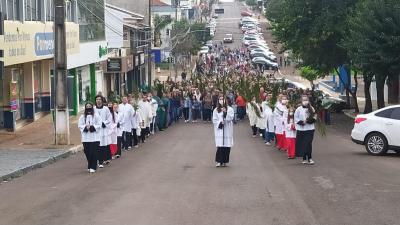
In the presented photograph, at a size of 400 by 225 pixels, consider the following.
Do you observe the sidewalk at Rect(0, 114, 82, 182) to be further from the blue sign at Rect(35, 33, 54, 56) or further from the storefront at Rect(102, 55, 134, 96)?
the storefront at Rect(102, 55, 134, 96)

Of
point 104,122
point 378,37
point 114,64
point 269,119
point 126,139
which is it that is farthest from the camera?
point 114,64

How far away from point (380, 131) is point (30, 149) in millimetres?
10264

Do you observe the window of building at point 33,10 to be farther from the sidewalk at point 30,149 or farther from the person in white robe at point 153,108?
the person in white robe at point 153,108

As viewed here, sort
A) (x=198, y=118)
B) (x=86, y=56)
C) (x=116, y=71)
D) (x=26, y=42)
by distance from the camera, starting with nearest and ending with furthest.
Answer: (x=26, y=42)
(x=198, y=118)
(x=86, y=56)
(x=116, y=71)

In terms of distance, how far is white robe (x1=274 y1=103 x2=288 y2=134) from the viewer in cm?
2211

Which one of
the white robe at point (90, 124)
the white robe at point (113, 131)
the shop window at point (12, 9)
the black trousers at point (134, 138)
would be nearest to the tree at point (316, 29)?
the black trousers at point (134, 138)

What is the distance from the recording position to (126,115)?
23703 mm

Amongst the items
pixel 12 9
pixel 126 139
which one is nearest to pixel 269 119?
pixel 126 139

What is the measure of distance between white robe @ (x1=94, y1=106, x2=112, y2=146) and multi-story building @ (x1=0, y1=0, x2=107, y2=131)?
22.7 ft

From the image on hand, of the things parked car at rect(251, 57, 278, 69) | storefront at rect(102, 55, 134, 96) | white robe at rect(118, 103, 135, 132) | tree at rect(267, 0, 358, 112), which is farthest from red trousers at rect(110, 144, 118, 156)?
parked car at rect(251, 57, 278, 69)

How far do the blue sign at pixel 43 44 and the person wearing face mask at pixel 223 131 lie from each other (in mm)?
13427

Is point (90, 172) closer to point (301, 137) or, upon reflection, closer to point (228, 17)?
point (301, 137)

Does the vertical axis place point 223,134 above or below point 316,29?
below

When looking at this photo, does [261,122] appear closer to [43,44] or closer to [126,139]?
[126,139]
